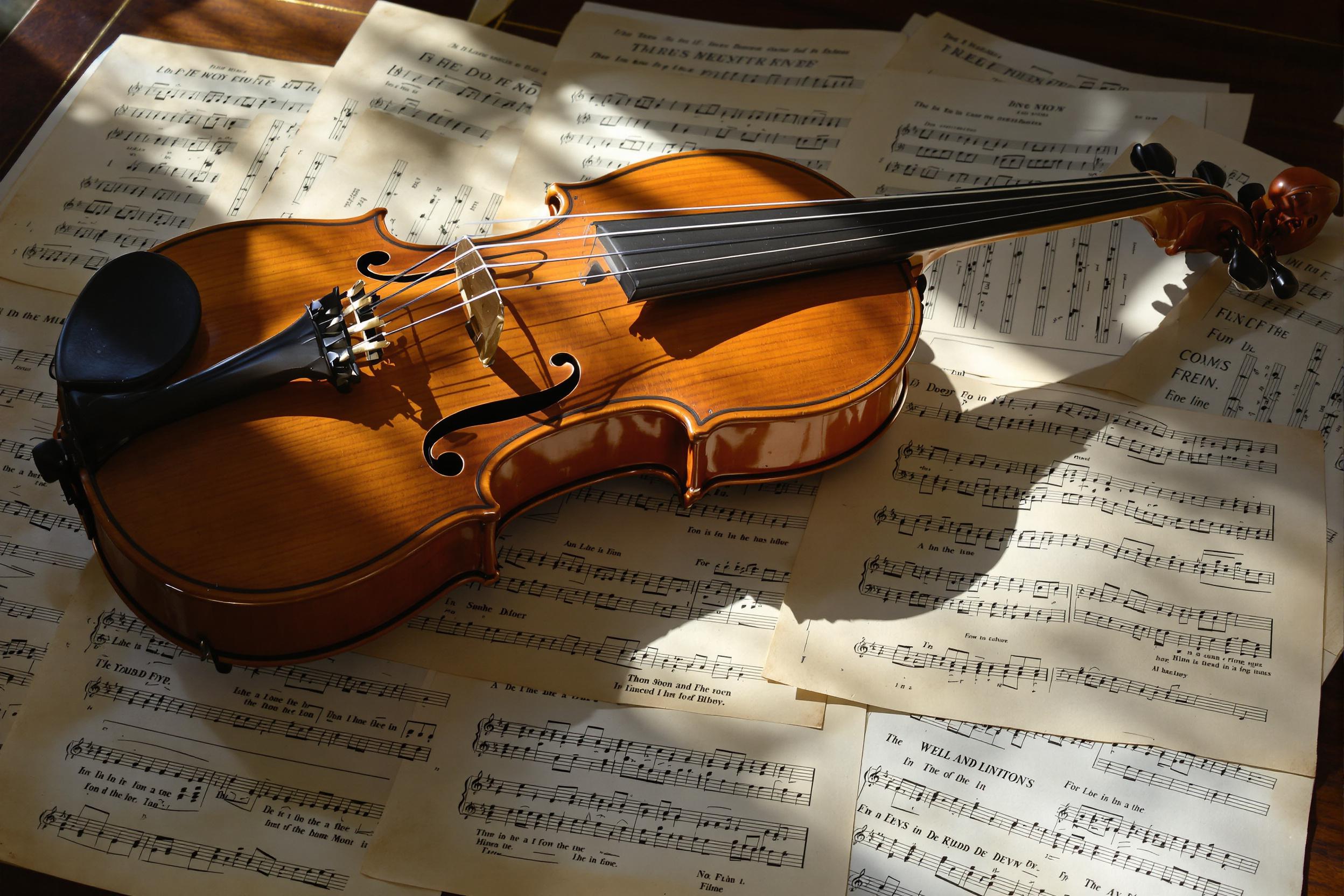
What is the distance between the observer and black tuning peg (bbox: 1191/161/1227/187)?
194 centimetres

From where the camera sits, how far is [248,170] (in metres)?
2.16

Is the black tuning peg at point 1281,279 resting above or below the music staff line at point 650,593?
above

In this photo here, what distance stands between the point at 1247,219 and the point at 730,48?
3.54 ft

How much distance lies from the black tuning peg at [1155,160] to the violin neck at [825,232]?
0.11 metres

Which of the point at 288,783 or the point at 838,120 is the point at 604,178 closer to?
the point at 838,120

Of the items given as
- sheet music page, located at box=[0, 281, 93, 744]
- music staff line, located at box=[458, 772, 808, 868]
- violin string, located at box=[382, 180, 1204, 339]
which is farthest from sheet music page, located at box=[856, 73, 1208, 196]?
sheet music page, located at box=[0, 281, 93, 744]

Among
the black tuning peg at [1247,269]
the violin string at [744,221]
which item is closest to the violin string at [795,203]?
the violin string at [744,221]

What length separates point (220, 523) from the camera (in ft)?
4.59

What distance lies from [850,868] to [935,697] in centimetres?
28

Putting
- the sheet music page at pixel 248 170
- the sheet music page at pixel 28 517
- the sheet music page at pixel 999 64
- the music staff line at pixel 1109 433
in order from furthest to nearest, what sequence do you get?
the sheet music page at pixel 999 64 < the sheet music page at pixel 248 170 < the music staff line at pixel 1109 433 < the sheet music page at pixel 28 517

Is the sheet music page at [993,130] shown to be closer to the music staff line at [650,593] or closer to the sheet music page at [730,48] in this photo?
the sheet music page at [730,48]

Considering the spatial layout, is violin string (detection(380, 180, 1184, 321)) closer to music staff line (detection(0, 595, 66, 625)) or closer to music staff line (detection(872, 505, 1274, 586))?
music staff line (detection(872, 505, 1274, 586))

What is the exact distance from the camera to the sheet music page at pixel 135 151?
204cm

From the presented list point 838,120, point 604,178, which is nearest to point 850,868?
point 604,178
